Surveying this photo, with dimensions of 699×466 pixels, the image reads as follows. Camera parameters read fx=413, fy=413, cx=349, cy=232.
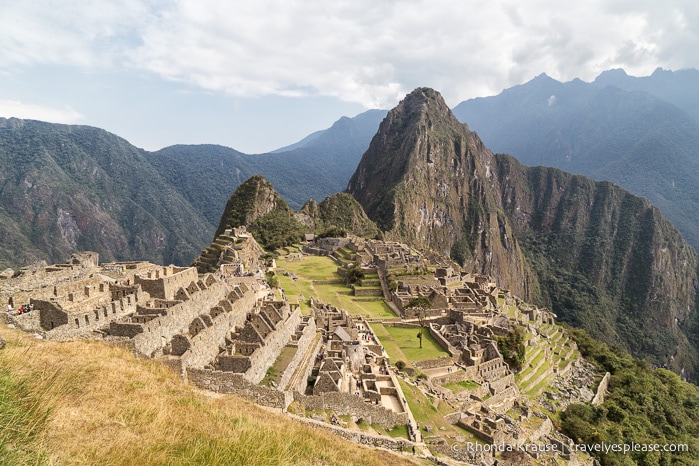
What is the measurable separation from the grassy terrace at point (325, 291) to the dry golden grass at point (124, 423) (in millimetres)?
22213

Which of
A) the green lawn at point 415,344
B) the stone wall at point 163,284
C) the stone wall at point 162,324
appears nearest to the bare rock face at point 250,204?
the green lawn at point 415,344

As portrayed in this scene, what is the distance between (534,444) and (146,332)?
999 inches

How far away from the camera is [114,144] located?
154m

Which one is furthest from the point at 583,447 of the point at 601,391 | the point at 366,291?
the point at 366,291

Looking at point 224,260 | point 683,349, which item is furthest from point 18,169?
point 683,349

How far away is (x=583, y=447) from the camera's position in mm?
32000

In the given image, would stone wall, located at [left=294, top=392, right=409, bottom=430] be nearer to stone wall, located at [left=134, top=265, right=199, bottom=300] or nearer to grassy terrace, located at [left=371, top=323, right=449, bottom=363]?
stone wall, located at [left=134, top=265, right=199, bottom=300]

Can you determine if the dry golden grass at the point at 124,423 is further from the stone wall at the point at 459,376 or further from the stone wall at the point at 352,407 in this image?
the stone wall at the point at 459,376

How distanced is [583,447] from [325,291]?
2851 cm

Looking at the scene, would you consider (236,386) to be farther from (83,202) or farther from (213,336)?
(83,202)

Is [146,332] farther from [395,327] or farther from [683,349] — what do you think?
[683,349]

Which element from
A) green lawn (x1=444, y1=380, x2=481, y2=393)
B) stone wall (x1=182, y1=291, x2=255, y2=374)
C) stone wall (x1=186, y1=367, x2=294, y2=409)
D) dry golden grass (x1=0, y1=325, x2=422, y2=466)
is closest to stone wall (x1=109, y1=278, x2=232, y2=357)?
stone wall (x1=182, y1=291, x2=255, y2=374)

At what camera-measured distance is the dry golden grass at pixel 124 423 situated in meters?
6.60

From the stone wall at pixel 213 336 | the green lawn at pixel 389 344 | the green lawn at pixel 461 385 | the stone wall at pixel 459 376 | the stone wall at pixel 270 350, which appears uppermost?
the stone wall at pixel 213 336
